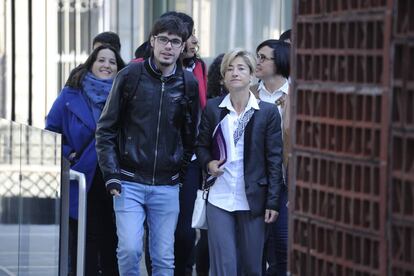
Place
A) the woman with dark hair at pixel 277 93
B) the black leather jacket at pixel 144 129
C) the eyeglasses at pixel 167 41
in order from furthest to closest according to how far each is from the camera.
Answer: the woman with dark hair at pixel 277 93, the eyeglasses at pixel 167 41, the black leather jacket at pixel 144 129

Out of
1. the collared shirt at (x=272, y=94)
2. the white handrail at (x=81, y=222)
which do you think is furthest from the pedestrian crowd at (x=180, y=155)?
the collared shirt at (x=272, y=94)

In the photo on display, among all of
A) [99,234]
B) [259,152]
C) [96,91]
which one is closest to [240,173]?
[259,152]

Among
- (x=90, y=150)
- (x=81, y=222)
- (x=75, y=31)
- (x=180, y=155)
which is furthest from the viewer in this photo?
(x=75, y=31)

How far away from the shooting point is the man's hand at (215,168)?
7395 mm

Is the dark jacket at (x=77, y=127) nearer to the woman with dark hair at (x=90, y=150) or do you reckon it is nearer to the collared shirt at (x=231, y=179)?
the woman with dark hair at (x=90, y=150)

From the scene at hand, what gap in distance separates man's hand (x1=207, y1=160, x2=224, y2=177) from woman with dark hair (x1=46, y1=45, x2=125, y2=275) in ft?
3.25

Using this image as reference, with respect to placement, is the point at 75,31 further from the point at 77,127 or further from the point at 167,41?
the point at 167,41

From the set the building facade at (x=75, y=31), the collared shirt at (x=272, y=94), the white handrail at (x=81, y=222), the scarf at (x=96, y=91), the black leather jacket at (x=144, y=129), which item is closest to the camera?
the white handrail at (x=81, y=222)

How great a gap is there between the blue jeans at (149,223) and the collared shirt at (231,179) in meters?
0.26

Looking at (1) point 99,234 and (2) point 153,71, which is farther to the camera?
(1) point 99,234

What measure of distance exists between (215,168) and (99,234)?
1180mm

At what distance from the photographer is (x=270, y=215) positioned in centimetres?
739

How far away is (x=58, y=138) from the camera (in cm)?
663

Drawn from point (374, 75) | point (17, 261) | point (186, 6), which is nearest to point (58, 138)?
point (17, 261)
